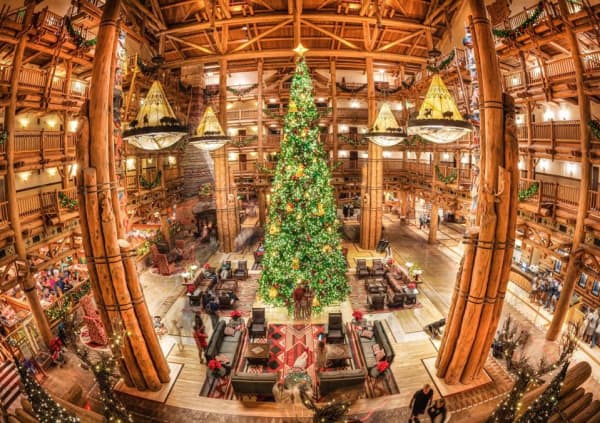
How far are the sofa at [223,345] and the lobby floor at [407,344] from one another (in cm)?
50

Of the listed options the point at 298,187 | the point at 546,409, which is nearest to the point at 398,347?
the point at 546,409

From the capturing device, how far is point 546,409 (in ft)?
15.9

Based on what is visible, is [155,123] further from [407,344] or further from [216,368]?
[407,344]

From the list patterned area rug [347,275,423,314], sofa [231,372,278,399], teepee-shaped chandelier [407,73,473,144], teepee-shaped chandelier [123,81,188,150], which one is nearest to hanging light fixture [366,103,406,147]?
teepee-shaped chandelier [407,73,473,144]

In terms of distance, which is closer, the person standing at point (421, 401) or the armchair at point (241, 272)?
the person standing at point (421, 401)

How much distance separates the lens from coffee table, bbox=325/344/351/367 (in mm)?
8391

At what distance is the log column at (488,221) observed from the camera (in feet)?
19.4

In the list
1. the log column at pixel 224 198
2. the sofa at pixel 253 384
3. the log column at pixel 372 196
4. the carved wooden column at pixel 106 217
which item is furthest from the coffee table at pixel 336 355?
the log column at pixel 224 198

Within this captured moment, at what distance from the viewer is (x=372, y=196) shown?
18.9 m

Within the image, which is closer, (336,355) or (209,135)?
(336,355)

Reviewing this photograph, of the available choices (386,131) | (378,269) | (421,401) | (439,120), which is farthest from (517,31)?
(421,401)

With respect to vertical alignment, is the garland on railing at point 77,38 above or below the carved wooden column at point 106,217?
above

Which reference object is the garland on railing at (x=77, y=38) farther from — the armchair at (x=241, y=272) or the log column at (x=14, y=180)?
the armchair at (x=241, y=272)

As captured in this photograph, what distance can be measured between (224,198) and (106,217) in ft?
41.8
